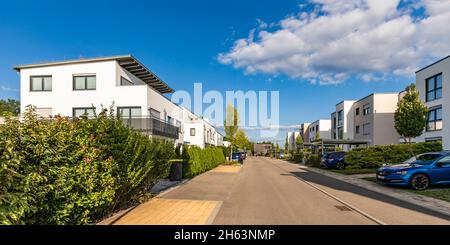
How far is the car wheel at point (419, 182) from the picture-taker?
42.3 ft

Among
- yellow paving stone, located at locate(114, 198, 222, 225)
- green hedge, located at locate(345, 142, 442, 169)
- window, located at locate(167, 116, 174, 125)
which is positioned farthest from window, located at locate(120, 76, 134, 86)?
green hedge, located at locate(345, 142, 442, 169)

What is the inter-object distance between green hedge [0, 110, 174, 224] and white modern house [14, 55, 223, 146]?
55.3 ft

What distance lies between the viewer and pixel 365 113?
48.4 meters

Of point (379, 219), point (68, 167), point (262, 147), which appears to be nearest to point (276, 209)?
point (379, 219)

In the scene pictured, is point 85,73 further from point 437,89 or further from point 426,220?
point 437,89

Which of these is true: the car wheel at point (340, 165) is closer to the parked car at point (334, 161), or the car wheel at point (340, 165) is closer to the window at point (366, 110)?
the parked car at point (334, 161)

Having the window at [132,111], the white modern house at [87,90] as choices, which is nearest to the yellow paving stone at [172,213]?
the white modern house at [87,90]

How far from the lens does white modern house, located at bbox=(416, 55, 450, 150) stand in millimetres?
27422

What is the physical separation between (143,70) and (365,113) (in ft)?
114

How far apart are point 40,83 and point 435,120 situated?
34608mm

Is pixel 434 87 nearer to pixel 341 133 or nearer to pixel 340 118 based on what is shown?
pixel 340 118

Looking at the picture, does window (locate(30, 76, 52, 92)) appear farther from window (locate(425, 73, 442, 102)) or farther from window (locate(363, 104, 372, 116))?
window (locate(363, 104, 372, 116))

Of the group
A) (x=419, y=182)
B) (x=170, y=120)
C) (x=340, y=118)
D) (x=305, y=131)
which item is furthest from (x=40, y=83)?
(x=305, y=131)

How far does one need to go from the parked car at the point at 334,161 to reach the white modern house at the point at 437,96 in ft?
28.9
